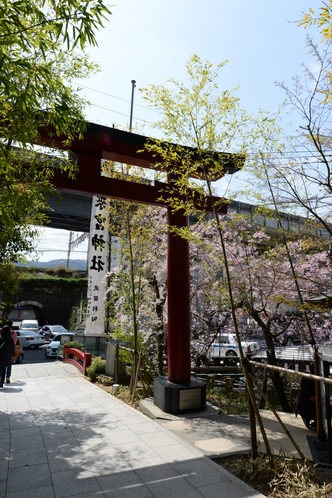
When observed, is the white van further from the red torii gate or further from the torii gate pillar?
the red torii gate

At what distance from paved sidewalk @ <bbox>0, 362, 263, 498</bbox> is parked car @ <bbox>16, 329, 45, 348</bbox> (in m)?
17.9

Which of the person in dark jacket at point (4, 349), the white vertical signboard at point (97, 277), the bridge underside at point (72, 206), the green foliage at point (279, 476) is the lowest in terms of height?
the green foliage at point (279, 476)

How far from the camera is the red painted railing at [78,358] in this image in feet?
35.0

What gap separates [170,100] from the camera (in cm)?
526

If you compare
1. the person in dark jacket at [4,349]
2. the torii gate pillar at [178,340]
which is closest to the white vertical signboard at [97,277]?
the person in dark jacket at [4,349]

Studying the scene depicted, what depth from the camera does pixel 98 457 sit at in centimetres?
421

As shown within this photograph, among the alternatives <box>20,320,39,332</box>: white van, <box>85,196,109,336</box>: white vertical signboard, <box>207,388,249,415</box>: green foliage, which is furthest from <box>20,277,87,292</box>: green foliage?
<box>207,388,249,415</box>: green foliage

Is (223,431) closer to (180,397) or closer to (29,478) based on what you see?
(180,397)

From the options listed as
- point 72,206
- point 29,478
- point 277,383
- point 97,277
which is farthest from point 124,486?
point 72,206

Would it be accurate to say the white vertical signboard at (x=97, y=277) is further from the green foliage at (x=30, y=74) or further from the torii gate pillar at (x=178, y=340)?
the green foliage at (x=30, y=74)

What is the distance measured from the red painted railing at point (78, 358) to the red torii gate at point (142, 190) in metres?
4.79

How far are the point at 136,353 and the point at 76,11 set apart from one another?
6.55 metres

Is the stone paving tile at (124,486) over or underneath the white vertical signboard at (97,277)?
underneath

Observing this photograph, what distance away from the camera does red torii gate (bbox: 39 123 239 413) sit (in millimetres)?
6293
